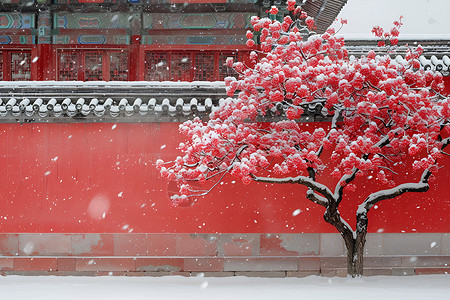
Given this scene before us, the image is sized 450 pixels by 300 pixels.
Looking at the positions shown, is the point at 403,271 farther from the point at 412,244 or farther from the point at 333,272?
the point at 333,272

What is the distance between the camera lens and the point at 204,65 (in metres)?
10.1

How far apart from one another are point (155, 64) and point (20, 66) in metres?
3.14

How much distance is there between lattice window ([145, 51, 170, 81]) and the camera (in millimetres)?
10102

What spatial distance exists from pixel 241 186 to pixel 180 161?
2.12m

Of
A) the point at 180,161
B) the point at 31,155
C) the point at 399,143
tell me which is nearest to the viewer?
the point at 399,143

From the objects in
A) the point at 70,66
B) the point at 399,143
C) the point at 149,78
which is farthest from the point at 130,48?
the point at 399,143

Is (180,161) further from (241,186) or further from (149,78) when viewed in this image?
(149,78)

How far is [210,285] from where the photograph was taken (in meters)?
7.85

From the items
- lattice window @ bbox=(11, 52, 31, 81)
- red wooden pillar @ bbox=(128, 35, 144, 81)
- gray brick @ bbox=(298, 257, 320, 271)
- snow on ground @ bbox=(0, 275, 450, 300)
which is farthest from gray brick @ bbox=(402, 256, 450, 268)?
lattice window @ bbox=(11, 52, 31, 81)

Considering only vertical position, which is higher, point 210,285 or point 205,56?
point 205,56

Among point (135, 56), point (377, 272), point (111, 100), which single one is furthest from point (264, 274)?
point (135, 56)

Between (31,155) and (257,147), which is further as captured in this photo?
(31,155)

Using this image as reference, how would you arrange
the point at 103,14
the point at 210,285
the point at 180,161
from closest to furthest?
the point at 180,161
the point at 210,285
the point at 103,14

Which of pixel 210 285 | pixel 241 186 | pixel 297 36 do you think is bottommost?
pixel 210 285
